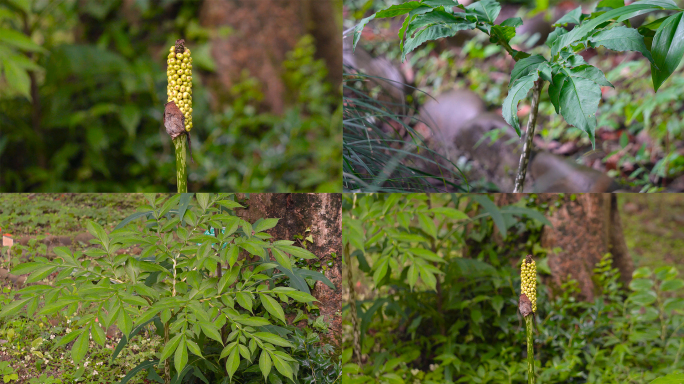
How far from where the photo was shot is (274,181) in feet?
5.54

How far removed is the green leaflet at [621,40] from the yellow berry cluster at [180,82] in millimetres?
624

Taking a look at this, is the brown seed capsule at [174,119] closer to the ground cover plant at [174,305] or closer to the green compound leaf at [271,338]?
the ground cover plant at [174,305]

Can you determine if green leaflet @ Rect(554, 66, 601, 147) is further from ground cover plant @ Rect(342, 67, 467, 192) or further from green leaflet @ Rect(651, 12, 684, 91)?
ground cover plant @ Rect(342, 67, 467, 192)

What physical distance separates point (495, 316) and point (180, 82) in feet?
3.72

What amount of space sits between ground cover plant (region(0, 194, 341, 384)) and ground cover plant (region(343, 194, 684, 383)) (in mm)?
254

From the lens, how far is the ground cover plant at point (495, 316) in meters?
1.15

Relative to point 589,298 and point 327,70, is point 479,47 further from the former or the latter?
point 589,298

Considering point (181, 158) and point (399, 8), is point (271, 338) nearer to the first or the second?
point (181, 158)

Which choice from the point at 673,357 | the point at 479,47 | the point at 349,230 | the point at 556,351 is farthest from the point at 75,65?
the point at 673,357

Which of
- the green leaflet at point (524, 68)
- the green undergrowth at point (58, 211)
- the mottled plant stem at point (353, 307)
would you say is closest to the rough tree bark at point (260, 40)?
the green undergrowth at point (58, 211)

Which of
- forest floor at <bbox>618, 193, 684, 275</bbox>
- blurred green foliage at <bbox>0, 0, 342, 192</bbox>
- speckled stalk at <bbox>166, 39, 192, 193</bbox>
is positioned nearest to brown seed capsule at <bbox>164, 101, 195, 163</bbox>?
speckled stalk at <bbox>166, 39, 192, 193</bbox>

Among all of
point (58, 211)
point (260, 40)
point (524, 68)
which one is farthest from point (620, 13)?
point (260, 40)

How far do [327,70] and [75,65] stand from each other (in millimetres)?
1085

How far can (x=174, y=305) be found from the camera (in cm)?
73
